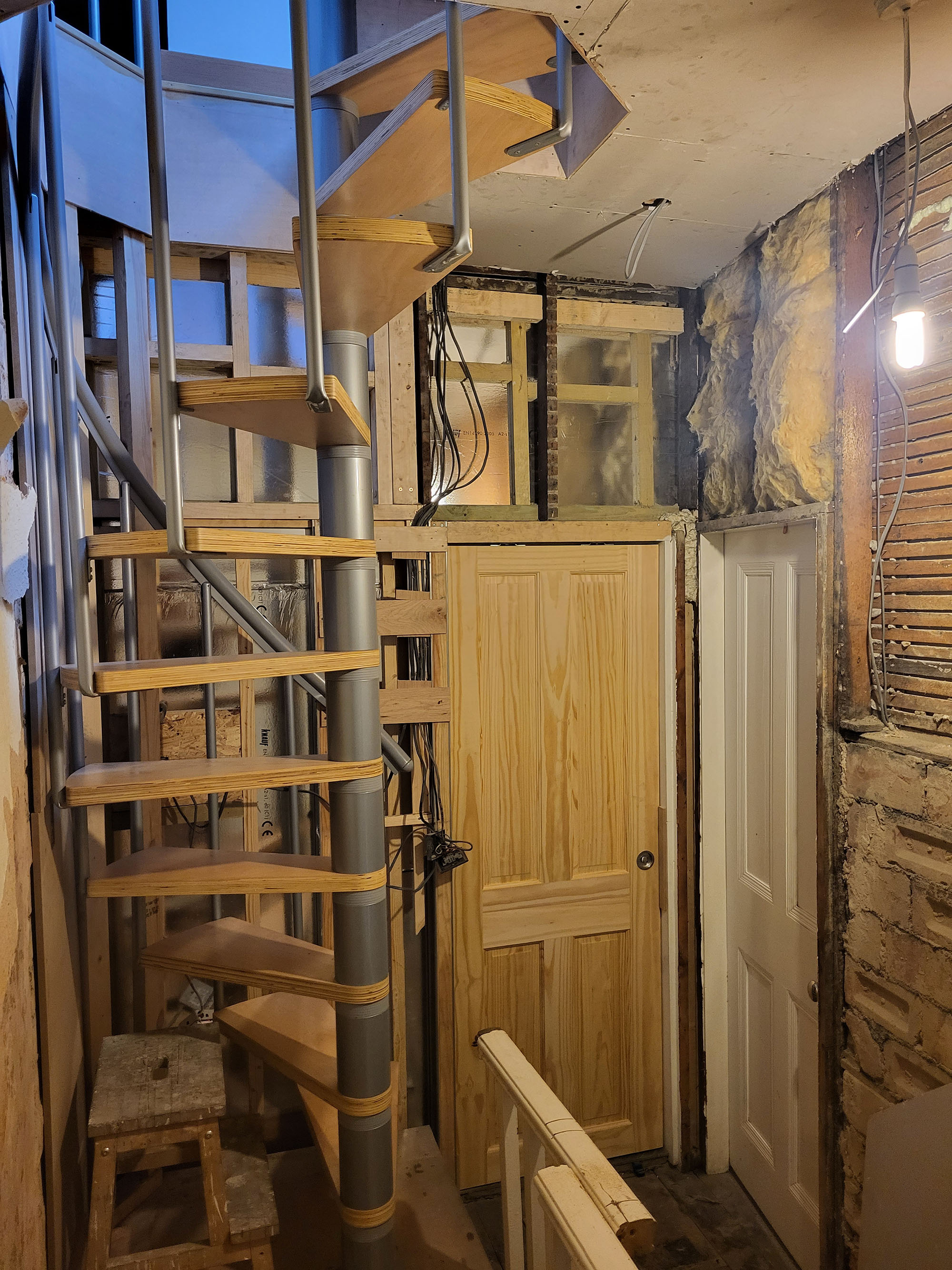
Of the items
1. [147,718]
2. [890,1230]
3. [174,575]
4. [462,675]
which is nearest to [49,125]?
[174,575]

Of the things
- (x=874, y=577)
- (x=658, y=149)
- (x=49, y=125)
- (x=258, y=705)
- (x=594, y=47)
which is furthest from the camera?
(x=258, y=705)

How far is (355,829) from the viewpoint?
166 centimetres

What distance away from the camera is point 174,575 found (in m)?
2.31

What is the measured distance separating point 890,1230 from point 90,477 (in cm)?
243

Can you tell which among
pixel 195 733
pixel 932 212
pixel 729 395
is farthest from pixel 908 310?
pixel 195 733

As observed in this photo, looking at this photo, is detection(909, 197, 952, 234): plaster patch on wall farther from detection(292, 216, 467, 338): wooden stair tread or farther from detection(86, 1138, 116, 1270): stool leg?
detection(86, 1138, 116, 1270): stool leg

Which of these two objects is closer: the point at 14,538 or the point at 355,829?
the point at 14,538

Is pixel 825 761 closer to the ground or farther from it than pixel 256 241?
closer to the ground

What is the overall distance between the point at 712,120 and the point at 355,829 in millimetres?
1667

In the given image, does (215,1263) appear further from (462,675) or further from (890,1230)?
(462,675)

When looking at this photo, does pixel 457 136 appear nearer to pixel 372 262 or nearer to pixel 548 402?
pixel 372 262

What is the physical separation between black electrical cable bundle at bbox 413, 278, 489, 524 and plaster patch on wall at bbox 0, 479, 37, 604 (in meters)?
1.20

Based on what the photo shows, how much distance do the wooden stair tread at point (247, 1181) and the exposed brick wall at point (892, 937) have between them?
144 cm

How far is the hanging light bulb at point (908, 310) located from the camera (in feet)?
5.66
